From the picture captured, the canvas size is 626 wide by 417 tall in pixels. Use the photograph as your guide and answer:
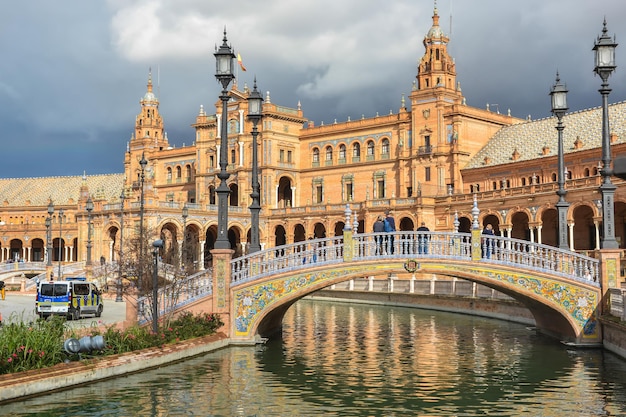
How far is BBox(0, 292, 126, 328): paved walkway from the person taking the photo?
29.0 m

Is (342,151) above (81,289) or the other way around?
above

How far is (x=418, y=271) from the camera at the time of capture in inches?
925

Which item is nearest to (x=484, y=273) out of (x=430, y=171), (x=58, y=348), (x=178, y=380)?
(x=178, y=380)

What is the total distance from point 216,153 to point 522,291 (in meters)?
60.6

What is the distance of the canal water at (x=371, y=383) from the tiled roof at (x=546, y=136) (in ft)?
111

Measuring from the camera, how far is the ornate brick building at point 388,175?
57375 millimetres

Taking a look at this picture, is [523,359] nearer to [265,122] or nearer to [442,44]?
[442,44]

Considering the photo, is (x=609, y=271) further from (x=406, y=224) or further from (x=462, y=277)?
(x=406, y=224)

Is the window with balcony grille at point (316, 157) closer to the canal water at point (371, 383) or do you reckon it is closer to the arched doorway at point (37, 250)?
the arched doorway at point (37, 250)

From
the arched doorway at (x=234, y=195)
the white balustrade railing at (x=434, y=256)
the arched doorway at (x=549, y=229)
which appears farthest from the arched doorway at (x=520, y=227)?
the white balustrade railing at (x=434, y=256)

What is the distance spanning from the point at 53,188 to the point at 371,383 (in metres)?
95.3

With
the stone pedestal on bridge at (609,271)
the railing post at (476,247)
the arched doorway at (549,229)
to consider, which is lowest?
the stone pedestal on bridge at (609,271)

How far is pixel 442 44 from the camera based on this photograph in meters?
69.7

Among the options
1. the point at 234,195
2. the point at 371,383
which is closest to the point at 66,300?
the point at 371,383
